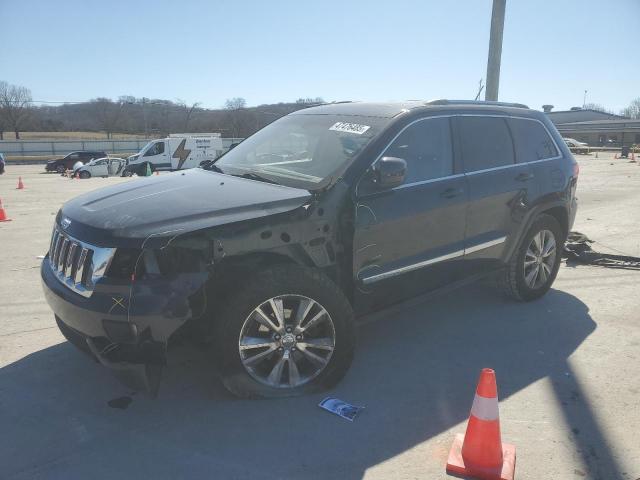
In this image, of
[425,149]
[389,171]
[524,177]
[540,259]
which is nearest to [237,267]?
[389,171]

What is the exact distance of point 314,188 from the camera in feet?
11.1

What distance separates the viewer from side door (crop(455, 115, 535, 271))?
423 cm

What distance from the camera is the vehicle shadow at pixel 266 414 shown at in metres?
2.65

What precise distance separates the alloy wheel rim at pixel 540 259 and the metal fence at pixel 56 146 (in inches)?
2621

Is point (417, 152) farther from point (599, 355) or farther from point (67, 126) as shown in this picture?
point (67, 126)

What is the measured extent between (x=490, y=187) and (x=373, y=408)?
7.17ft


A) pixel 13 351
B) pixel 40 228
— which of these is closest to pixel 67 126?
pixel 40 228

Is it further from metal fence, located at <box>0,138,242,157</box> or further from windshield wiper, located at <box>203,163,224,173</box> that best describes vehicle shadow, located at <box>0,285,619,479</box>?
metal fence, located at <box>0,138,242,157</box>

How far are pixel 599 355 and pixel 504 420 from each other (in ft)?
4.57

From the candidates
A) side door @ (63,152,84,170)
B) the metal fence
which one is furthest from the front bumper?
the metal fence

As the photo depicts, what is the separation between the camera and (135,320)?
2707 millimetres

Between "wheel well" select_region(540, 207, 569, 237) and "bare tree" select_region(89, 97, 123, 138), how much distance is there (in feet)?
322

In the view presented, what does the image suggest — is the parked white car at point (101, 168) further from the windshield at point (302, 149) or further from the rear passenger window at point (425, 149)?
the rear passenger window at point (425, 149)

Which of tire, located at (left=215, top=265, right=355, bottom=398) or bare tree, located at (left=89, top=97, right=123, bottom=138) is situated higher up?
bare tree, located at (left=89, top=97, right=123, bottom=138)
